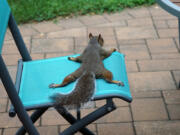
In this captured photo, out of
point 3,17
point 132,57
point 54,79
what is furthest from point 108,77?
point 132,57

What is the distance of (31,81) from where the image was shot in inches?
88.3

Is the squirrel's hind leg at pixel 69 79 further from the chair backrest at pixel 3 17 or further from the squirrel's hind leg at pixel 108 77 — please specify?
the chair backrest at pixel 3 17

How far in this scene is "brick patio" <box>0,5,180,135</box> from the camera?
286cm

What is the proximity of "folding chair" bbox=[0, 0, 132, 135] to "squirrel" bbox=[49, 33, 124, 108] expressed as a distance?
4 centimetres

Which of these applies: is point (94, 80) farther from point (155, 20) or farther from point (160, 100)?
point (155, 20)

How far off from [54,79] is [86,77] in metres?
0.27

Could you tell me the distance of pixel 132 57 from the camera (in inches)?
145

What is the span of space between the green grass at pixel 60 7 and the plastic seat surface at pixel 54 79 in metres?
2.27

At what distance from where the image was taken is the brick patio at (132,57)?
9.39 feet

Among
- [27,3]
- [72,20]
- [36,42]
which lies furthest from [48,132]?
[27,3]

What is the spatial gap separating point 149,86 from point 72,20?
1745 millimetres

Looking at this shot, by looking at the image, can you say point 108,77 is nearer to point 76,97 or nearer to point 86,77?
point 86,77

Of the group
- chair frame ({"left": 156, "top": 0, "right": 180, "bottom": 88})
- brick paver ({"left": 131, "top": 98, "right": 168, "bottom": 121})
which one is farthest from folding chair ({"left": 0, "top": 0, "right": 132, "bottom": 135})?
brick paver ({"left": 131, "top": 98, "right": 168, "bottom": 121})

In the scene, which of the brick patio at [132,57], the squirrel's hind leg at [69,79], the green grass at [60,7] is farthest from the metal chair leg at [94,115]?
the green grass at [60,7]
